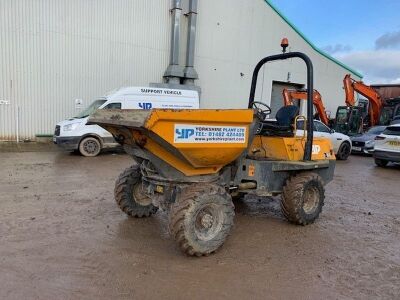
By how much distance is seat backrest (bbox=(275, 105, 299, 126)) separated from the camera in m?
5.99

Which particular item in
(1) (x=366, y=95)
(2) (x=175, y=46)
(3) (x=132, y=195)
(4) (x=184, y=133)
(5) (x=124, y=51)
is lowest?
(3) (x=132, y=195)

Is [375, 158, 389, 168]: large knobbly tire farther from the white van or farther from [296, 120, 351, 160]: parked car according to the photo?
the white van

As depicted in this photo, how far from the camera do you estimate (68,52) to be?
53.0 ft

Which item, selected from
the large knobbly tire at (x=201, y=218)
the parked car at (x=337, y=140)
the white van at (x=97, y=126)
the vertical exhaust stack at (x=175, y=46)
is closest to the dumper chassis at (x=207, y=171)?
the large knobbly tire at (x=201, y=218)

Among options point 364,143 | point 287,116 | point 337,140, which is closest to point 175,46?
point 337,140

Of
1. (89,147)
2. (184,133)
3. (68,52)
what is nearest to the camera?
(184,133)

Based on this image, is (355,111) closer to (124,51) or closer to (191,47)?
(191,47)

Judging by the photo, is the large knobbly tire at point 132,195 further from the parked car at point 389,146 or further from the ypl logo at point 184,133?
the parked car at point 389,146

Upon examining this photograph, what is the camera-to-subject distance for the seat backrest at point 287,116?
5988 millimetres

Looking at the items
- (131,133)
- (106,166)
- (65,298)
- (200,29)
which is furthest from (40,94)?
(65,298)

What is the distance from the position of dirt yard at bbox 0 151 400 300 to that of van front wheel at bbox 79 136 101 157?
5.26m

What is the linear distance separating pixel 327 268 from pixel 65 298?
277 cm

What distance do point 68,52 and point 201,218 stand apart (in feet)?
44.9

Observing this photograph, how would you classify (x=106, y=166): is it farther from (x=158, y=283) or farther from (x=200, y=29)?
(x=200, y=29)
